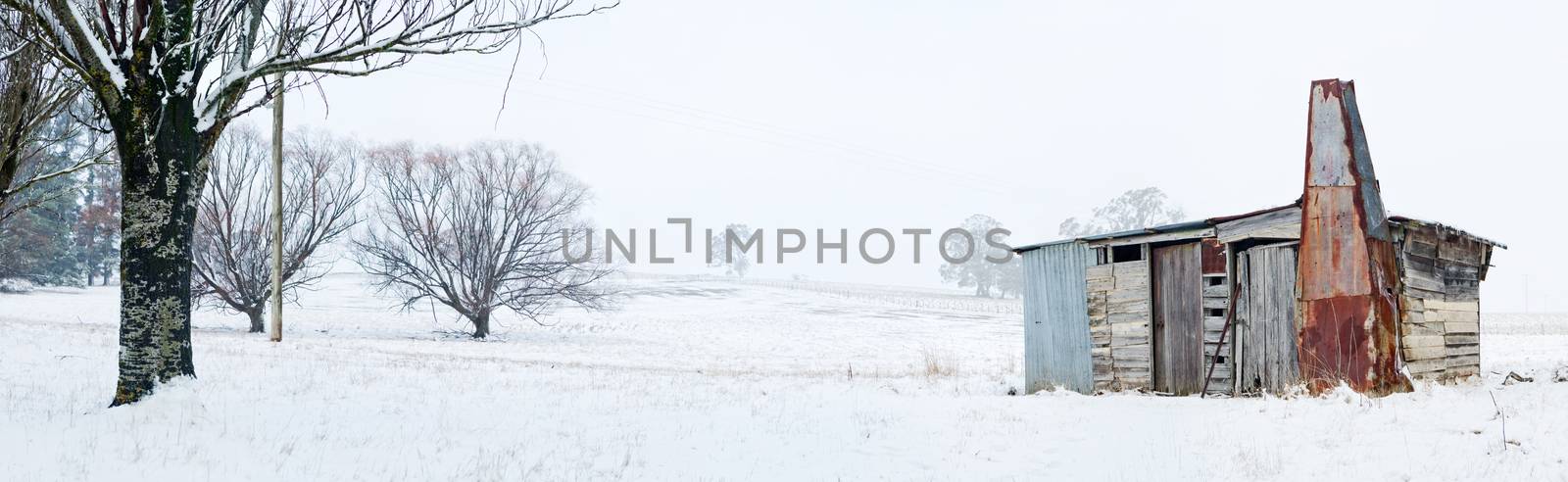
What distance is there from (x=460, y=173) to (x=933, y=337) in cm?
1958

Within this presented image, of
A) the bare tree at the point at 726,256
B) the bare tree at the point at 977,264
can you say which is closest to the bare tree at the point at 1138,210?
the bare tree at the point at 977,264

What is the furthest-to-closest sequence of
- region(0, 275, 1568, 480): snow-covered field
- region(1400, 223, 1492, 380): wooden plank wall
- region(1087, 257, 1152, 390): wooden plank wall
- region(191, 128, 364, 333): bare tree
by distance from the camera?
region(191, 128, 364, 333): bare tree < region(1087, 257, 1152, 390): wooden plank wall < region(1400, 223, 1492, 380): wooden plank wall < region(0, 275, 1568, 480): snow-covered field

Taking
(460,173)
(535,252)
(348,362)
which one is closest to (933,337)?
(535,252)

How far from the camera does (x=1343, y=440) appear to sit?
8078mm

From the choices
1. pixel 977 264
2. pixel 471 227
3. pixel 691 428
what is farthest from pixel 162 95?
pixel 977 264

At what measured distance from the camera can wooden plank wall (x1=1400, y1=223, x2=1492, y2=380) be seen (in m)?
12.7

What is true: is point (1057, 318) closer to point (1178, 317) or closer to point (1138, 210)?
point (1178, 317)

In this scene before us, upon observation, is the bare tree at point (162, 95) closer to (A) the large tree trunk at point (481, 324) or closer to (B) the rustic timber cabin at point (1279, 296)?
(B) the rustic timber cabin at point (1279, 296)

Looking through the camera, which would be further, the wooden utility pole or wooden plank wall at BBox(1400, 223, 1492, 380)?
the wooden utility pole

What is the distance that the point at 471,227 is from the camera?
3012 cm

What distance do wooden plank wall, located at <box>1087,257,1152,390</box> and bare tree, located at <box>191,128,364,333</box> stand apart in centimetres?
2420

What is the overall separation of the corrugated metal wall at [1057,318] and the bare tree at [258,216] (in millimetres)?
22982

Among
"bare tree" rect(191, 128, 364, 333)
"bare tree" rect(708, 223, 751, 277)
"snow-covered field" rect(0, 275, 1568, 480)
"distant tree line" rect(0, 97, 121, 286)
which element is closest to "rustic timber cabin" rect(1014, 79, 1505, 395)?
"snow-covered field" rect(0, 275, 1568, 480)

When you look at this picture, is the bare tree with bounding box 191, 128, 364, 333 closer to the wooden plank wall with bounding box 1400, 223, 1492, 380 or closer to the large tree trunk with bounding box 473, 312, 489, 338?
the large tree trunk with bounding box 473, 312, 489, 338
